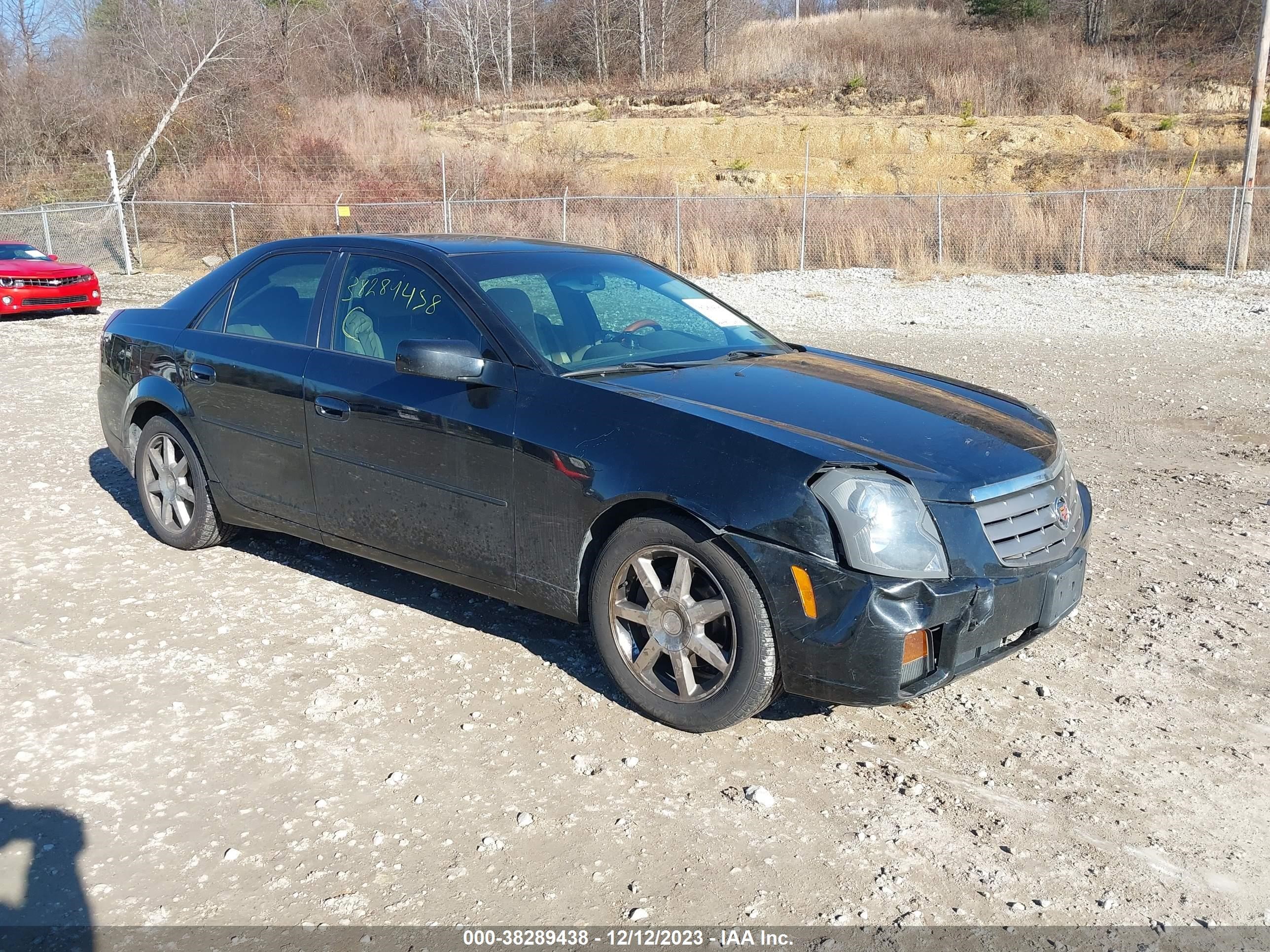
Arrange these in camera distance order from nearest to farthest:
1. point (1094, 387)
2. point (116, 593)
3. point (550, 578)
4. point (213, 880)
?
point (213, 880)
point (550, 578)
point (116, 593)
point (1094, 387)

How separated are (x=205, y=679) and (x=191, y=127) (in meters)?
35.3

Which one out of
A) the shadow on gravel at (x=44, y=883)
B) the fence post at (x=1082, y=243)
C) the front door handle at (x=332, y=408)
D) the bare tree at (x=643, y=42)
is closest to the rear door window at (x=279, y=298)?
the front door handle at (x=332, y=408)

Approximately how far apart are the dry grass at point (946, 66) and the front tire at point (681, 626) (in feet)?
129

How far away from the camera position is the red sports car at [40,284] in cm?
1653

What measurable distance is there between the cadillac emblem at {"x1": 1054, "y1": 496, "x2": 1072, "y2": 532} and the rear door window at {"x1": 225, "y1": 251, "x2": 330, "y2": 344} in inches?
129

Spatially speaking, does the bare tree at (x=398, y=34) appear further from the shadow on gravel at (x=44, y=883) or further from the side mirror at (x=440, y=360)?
the shadow on gravel at (x=44, y=883)

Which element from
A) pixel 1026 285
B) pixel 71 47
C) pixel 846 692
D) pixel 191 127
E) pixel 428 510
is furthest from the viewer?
pixel 71 47

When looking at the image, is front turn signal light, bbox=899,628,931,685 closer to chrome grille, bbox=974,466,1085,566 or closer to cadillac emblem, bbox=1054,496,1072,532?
chrome grille, bbox=974,466,1085,566

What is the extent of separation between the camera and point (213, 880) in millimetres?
2967

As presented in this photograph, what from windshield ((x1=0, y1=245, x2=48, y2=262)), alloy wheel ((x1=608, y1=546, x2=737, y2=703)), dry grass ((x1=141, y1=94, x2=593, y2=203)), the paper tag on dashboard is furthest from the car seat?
dry grass ((x1=141, y1=94, x2=593, y2=203))

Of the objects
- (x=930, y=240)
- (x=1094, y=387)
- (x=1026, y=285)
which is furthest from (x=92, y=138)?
(x=1094, y=387)

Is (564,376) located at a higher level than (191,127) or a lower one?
lower

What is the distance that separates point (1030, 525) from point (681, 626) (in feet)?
4.18

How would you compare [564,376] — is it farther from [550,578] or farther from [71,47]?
[71,47]
